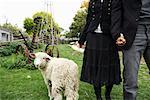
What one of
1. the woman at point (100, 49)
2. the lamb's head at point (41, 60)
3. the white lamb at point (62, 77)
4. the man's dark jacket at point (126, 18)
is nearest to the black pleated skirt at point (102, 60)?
the woman at point (100, 49)

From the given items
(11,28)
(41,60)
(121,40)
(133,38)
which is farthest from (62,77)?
(11,28)

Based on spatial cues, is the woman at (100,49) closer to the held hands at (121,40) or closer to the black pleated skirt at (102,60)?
the black pleated skirt at (102,60)

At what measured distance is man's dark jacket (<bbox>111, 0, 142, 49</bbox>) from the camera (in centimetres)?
351

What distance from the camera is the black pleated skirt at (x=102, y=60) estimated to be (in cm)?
438

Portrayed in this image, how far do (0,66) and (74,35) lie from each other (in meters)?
39.9

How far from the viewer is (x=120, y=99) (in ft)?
16.7

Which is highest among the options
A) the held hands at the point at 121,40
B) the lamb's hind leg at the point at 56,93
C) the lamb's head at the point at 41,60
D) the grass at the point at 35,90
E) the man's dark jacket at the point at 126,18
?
the man's dark jacket at the point at 126,18

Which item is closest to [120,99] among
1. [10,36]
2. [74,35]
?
[74,35]

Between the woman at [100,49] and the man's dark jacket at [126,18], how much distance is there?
25.0 inches

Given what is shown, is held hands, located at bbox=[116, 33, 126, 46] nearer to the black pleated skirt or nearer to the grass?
the black pleated skirt

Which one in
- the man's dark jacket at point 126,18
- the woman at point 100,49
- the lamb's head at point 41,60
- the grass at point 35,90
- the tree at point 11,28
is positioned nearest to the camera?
the man's dark jacket at point 126,18

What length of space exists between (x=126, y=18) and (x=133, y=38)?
222mm

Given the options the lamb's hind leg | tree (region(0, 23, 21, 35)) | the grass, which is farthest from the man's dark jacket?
tree (region(0, 23, 21, 35))

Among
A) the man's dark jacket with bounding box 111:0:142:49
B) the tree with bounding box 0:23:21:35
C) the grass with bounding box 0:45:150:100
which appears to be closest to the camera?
the man's dark jacket with bounding box 111:0:142:49
